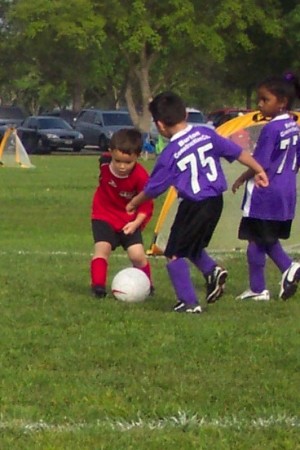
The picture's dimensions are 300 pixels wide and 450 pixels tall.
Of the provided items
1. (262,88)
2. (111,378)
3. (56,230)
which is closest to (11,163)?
(56,230)

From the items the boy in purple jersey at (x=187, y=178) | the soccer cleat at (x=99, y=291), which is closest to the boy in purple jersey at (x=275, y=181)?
the boy in purple jersey at (x=187, y=178)

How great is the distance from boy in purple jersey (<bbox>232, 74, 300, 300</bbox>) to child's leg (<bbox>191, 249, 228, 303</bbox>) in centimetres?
48

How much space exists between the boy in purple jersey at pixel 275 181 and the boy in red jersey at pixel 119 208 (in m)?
0.74

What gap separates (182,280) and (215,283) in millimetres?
272

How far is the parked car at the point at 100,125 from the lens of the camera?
140 ft

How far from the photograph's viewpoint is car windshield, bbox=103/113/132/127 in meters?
43.2

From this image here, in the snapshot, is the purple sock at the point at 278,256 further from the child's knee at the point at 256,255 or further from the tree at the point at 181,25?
the tree at the point at 181,25

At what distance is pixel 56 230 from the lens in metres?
14.2

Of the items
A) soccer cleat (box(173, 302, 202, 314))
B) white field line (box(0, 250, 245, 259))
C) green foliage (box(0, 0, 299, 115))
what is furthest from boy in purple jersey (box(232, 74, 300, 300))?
green foliage (box(0, 0, 299, 115))

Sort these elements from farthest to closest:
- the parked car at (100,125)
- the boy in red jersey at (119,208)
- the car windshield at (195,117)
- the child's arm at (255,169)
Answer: the parked car at (100,125) < the car windshield at (195,117) < the boy in red jersey at (119,208) < the child's arm at (255,169)

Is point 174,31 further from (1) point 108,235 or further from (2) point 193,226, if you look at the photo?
(2) point 193,226

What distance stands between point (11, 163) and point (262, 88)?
21.6 meters

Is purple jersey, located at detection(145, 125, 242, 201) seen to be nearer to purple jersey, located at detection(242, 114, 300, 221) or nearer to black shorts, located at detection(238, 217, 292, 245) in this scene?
purple jersey, located at detection(242, 114, 300, 221)

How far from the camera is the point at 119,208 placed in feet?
28.0
